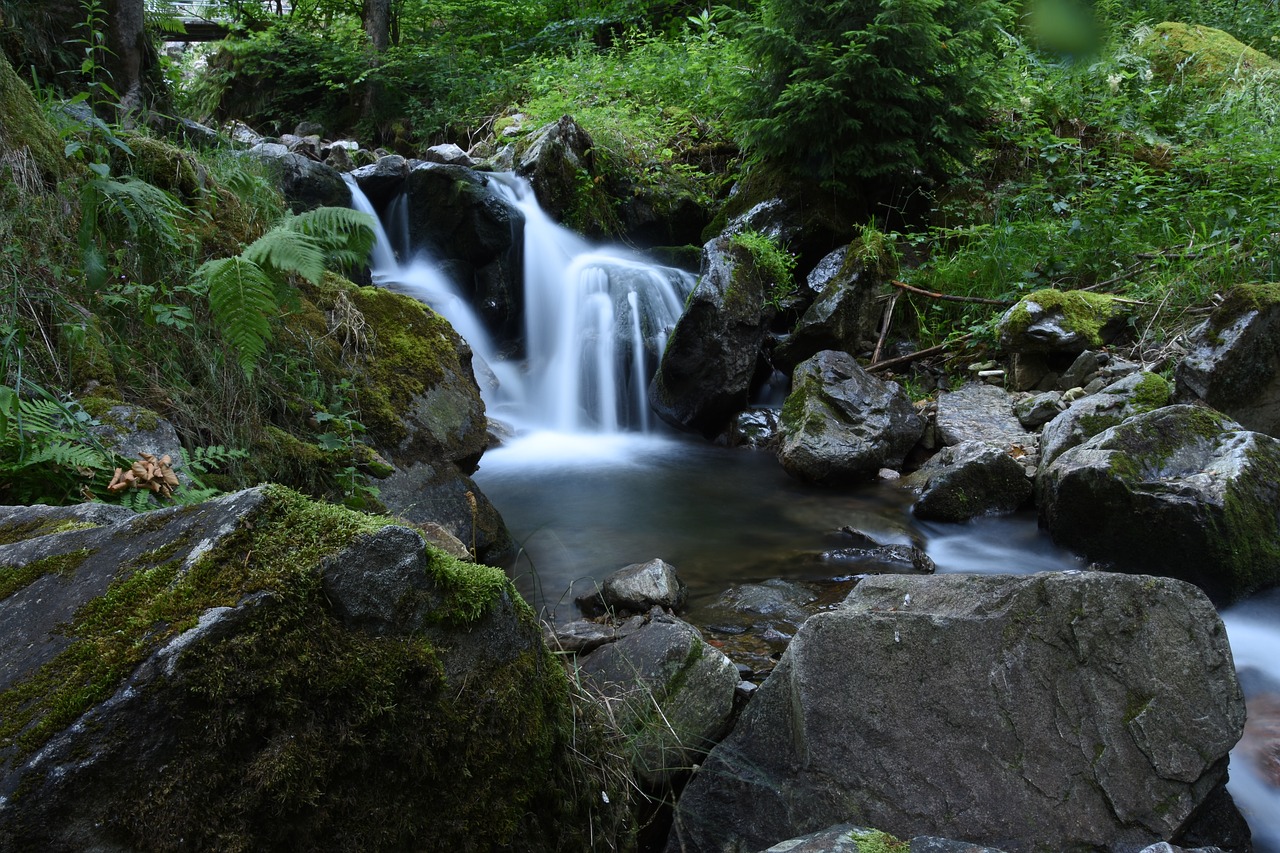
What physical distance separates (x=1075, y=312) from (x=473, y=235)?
6.55 meters

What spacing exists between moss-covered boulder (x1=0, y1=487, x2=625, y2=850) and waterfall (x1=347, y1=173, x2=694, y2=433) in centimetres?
686

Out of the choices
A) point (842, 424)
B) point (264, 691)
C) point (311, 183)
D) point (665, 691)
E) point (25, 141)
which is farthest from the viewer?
point (311, 183)

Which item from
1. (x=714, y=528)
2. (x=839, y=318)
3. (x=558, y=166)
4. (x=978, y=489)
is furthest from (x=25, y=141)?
(x=558, y=166)

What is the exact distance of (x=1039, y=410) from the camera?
22.6 feet

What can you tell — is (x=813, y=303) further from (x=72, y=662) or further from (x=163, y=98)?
(x=72, y=662)

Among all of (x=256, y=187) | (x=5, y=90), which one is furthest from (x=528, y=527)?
(x=5, y=90)

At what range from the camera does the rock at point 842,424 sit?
675 centimetres

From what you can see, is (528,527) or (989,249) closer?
(528,527)

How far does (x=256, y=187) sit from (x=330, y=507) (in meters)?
3.78

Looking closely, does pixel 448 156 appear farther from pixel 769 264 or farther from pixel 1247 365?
pixel 1247 365

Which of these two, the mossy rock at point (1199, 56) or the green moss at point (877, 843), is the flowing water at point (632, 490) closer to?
the green moss at point (877, 843)

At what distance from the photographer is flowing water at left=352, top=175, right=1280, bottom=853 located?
4.26 metres

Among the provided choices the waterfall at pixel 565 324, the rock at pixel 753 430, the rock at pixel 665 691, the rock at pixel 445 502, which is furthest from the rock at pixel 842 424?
the rock at pixel 665 691

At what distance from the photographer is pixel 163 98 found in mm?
6922
